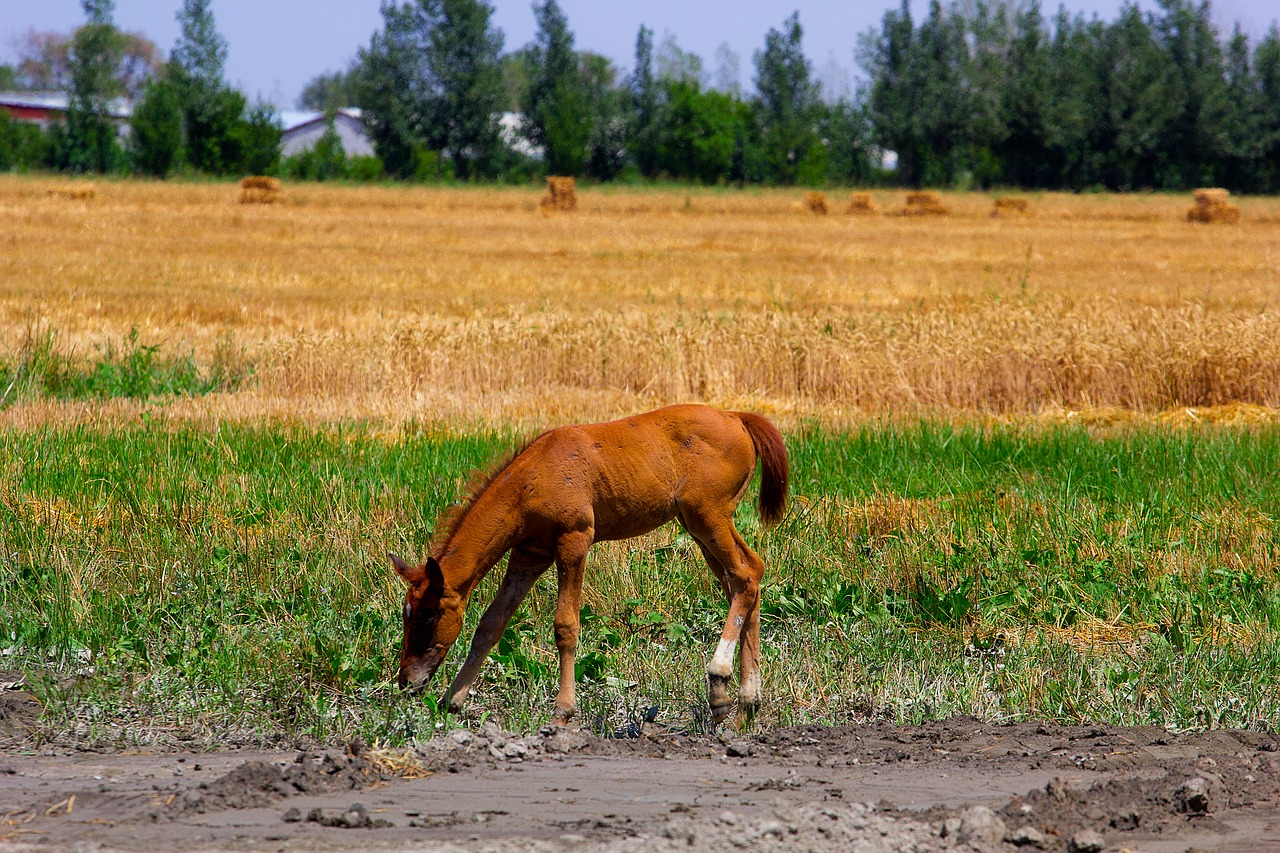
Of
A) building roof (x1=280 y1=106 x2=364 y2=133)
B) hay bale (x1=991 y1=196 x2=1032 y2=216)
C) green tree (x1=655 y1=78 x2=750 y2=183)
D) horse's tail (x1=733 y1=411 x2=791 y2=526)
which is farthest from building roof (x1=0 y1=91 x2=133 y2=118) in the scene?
horse's tail (x1=733 y1=411 x2=791 y2=526)

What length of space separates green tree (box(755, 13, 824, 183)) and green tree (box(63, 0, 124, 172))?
41.0 metres

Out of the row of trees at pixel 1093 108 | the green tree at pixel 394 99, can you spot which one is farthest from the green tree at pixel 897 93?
the green tree at pixel 394 99

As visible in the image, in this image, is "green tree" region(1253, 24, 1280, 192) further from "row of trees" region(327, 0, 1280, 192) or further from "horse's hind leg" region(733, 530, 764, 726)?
"horse's hind leg" region(733, 530, 764, 726)

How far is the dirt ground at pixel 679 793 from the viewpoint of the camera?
4.22 m

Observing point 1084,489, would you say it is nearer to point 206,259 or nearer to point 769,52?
point 206,259

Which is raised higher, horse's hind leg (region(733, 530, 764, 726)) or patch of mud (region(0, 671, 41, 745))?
horse's hind leg (region(733, 530, 764, 726))

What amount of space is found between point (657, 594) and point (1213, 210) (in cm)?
4531

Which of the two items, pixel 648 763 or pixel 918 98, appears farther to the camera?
pixel 918 98

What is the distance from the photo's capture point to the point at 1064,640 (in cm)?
688

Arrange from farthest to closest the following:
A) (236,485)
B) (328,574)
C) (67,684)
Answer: (236,485) < (328,574) < (67,684)

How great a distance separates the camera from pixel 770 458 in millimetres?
5996

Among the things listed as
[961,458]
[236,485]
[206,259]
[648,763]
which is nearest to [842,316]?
[961,458]

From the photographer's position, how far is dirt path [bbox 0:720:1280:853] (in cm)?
422

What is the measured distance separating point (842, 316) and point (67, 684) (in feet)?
41.7
